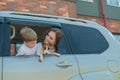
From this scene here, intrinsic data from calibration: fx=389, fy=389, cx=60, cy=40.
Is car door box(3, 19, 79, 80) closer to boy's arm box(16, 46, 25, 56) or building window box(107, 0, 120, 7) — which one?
boy's arm box(16, 46, 25, 56)

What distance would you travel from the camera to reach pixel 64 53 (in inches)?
201

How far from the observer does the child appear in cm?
488

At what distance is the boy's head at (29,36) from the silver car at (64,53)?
0.13 meters

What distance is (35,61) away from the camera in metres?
4.77

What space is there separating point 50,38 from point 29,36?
12.6 inches

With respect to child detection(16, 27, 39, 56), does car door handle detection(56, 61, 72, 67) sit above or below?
below

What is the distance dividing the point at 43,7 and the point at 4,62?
328 inches

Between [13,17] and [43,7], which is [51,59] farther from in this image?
[43,7]

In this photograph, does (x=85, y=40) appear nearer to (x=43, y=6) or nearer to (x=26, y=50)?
(x=26, y=50)

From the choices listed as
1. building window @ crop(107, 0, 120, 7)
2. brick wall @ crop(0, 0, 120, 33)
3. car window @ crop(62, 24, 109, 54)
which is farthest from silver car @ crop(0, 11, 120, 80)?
building window @ crop(107, 0, 120, 7)

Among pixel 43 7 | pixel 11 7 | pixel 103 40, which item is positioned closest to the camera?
pixel 103 40

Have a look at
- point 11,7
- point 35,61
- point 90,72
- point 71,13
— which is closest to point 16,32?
point 35,61

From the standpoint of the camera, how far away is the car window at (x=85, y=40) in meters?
5.28

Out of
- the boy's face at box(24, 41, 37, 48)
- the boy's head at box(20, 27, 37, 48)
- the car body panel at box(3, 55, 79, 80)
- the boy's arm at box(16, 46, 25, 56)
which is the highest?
the boy's head at box(20, 27, 37, 48)
